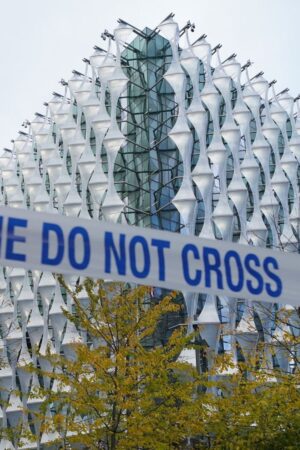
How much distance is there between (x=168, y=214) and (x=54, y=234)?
100 feet

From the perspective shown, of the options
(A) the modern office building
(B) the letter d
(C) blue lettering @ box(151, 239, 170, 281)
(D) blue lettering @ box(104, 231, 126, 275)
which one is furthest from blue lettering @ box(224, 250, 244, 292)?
(A) the modern office building

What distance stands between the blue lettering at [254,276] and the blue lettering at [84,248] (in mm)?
2003

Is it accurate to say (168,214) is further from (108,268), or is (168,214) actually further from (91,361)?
(108,268)

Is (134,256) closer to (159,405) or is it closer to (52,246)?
(52,246)

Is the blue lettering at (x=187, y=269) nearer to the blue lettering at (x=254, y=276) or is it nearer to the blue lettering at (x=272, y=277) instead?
the blue lettering at (x=254, y=276)

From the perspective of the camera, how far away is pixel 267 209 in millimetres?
37688

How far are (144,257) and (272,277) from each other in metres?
1.72

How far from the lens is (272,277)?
880 cm

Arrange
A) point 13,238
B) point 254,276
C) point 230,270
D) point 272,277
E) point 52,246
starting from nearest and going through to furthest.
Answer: point 13,238, point 52,246, point 230,270, point 254,276, point 272,277

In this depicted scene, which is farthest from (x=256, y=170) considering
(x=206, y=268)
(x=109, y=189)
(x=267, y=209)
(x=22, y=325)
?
(x=206, y=268)

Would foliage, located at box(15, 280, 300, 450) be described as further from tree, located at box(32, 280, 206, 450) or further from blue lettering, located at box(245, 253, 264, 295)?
blue lettering, located at box(245, 253, 264, 295)

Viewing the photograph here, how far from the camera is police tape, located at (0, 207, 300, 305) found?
25.1 ft

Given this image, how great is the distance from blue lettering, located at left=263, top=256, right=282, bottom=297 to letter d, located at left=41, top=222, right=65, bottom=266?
2591 millimetres

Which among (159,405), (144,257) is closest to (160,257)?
(144,257)
